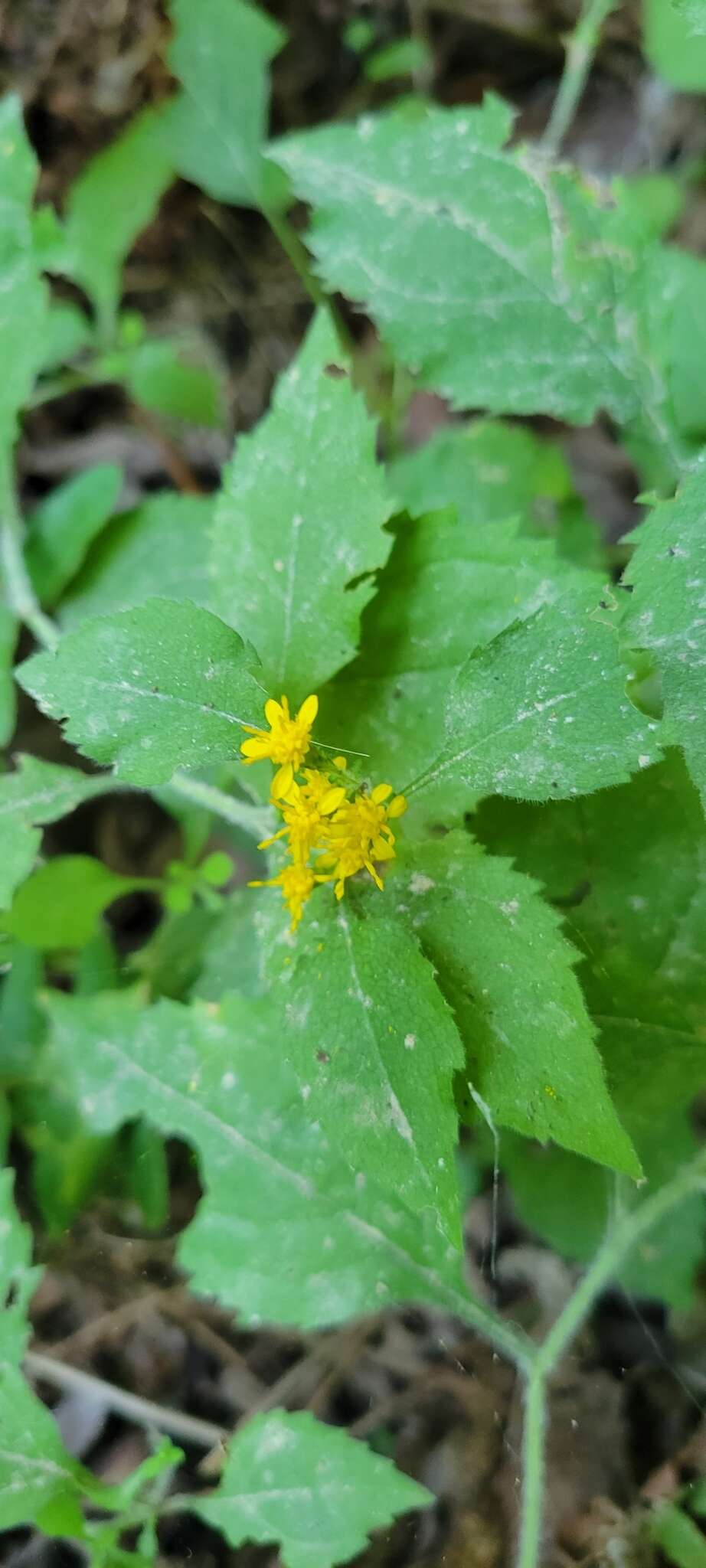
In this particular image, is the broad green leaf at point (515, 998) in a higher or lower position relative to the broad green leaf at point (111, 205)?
lower

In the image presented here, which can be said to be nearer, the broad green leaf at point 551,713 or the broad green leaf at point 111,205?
the broad green leaf at point 551,713

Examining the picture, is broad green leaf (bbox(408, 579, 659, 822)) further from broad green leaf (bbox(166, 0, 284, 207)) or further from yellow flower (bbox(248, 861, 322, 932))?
broad green leaf (bbox(166, 0, 284, 207))

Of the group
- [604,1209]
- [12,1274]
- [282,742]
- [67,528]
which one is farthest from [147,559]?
[604,1209]

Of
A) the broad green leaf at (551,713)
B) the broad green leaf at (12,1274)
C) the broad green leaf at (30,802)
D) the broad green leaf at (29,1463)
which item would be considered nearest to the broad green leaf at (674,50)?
the broad green leaf at (551,713)

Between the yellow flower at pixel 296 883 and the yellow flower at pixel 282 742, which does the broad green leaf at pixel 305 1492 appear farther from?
the yellow flower at pixel 282 742

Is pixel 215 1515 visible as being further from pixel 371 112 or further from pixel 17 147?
pixel 371 112
